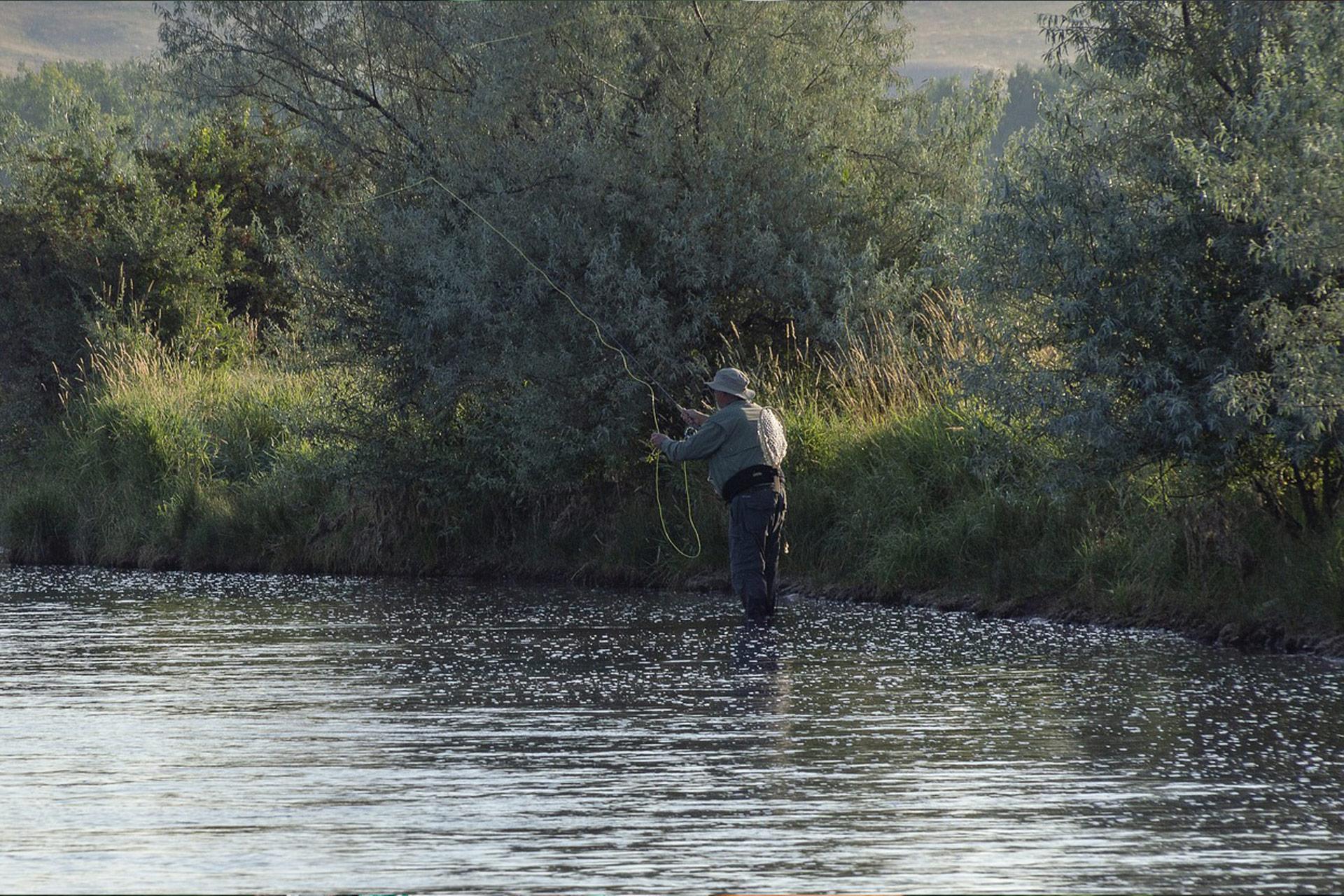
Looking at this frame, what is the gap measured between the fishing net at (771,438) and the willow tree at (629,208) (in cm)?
245

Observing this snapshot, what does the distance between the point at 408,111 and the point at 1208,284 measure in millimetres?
12236

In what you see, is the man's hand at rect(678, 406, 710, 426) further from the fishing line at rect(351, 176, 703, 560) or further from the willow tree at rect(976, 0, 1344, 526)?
the willow tree at rect(976, 0, 1344, 526)

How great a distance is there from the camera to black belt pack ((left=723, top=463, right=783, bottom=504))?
1348cm

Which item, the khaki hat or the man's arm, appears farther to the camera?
the khaki hat

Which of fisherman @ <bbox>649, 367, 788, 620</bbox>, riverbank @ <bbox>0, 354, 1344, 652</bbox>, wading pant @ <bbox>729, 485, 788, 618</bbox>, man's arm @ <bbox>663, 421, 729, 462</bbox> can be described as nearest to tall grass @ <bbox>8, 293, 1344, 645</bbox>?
riverbank @ <bbox>0, 354, 1344, 652</bbox>

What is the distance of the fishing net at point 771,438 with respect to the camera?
1346cm

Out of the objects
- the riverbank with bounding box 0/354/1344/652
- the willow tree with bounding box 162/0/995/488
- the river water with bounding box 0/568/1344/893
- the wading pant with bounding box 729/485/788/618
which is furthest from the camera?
the willow tree with bounding box 162/0/995/488

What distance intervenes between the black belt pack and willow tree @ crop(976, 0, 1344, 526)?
1.75 meters

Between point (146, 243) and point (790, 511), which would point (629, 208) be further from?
point (146, 243)

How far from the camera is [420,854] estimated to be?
6281mm

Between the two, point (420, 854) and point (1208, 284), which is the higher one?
point (1208, 284)

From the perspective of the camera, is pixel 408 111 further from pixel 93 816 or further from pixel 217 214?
pixel 93 816

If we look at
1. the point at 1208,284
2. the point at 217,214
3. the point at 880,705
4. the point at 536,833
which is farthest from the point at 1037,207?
the point at 217,214

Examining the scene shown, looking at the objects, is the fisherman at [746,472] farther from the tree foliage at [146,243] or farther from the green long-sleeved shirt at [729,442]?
the tree foliage at [146,243]
